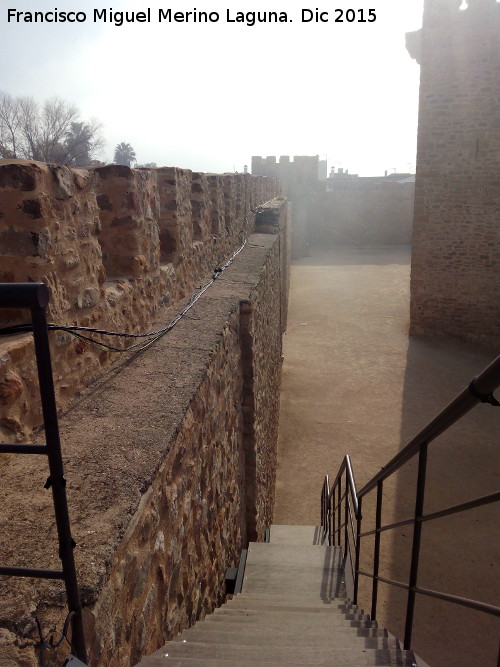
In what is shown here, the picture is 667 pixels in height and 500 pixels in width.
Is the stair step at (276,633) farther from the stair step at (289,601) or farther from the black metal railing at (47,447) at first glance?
the black metal railing at (47,447)

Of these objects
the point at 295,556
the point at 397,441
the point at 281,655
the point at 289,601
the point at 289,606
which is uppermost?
the point at 281,655

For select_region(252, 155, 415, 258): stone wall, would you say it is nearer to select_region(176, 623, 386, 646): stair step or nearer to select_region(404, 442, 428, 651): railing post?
select_region(176, 623, 386, 646): stair step

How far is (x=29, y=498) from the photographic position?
196 cm

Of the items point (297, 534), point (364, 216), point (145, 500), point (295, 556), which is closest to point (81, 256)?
point (145, 500)

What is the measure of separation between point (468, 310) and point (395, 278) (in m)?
7.22

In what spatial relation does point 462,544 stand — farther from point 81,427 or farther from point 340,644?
point 81,427

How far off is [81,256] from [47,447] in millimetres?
1765

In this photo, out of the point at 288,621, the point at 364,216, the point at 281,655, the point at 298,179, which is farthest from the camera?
the point at 298,179

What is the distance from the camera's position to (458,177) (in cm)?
1195

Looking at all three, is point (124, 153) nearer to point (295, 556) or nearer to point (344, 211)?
point (344, 211)

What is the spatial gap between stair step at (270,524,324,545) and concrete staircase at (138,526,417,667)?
3.36 feet

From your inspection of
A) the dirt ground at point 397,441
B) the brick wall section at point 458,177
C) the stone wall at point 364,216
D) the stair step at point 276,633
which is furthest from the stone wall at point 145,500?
the stone wall at point 364,216

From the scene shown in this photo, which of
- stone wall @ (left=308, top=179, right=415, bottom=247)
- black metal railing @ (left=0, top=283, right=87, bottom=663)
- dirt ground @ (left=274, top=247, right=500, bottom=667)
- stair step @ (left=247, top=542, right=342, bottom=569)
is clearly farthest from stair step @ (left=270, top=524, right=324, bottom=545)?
stone wall @ (left=308, top=179, right=415, bottom=247)

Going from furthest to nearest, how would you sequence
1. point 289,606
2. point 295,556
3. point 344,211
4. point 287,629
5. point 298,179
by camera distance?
1. point 298,179
2. point 344,211
3. point 295,556
4. point 289,606
5. point 287,629
